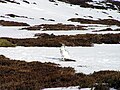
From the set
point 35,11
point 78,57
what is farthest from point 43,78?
point 35,11

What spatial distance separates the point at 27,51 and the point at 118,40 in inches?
524

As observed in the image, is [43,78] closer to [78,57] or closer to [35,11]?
[78,57]

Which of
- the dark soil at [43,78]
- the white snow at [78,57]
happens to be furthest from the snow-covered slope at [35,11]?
the dark soil at [43,78]

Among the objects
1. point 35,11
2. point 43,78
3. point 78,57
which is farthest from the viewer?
point 35,11

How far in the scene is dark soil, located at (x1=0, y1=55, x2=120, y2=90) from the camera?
14042 millimetres

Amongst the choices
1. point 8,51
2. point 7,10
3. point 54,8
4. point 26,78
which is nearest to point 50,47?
point 8,51

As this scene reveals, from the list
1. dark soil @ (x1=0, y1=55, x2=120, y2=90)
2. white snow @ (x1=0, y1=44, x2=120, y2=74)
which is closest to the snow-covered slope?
white snow @ (x1=0, y1=44, x2=120, y2=74)

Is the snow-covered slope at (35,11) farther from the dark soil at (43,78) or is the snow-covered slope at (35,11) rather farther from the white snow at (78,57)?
the dark soil at (43,78)

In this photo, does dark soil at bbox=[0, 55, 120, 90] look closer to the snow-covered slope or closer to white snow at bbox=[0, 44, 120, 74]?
white snow at bbox=[0, 44, 120, 74]

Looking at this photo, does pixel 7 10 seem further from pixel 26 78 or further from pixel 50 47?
pixel 26 78

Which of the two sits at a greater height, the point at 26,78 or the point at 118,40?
the point at 26,78

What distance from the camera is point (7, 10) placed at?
248 ft

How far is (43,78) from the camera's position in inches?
651

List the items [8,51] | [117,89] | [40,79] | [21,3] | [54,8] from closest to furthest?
[117,89], [40,79], [8,51], [21,3], [54,8]
